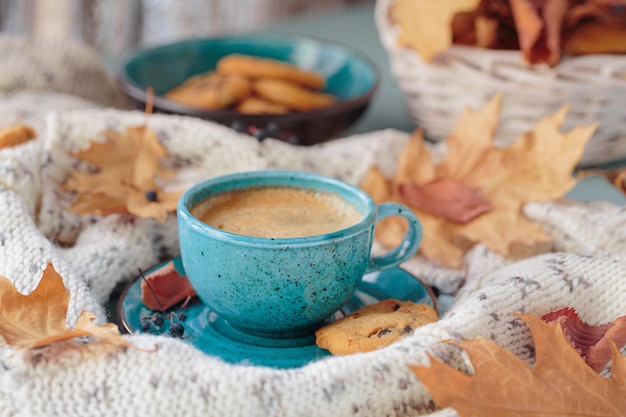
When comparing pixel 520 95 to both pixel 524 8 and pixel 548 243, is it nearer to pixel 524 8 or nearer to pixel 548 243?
pixel 524 8

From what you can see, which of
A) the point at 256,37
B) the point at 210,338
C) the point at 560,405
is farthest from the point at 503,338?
the point at 256,37

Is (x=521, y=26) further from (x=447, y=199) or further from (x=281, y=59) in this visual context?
(x=281, y=59)

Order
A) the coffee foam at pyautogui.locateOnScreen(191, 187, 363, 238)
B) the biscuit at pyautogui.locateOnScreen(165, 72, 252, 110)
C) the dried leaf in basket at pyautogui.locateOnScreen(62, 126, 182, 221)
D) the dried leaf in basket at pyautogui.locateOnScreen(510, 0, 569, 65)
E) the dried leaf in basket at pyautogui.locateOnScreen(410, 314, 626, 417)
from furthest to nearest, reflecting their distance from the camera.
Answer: the biscuit at pyautogui.locateOnScreen(165, 72, 252, 110), the dried leaf in basket at pyautogui.locateOnScreen(510, 0, 569, 65), the dried leaf in basket at pyautogui.locateOnScreen(62, 126, 182, 221), the coffee foam at pyautogui.locateOnScreen(191, 187, 363, 238), the dried leaf in basket at pyautogui.locateOnScreen(410, 314, 626, 417)

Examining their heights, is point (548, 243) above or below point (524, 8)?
below

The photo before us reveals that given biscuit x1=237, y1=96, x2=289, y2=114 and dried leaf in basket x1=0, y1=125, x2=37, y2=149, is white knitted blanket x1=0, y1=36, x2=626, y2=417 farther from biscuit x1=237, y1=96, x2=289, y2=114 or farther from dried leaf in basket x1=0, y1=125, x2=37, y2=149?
biscuit x1=237, y1=96, x2=289, y2=114

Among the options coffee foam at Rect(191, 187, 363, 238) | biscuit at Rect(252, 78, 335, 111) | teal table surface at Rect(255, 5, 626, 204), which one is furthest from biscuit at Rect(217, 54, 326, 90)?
coffee foam at Rect(191, 187, 363, 238)

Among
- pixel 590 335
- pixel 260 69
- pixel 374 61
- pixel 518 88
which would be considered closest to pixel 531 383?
pixel 590 335
